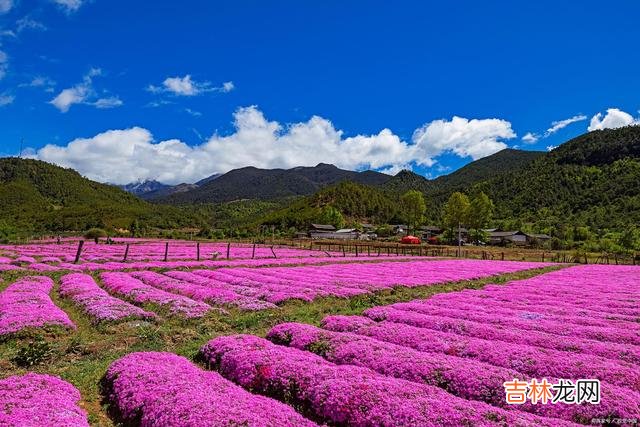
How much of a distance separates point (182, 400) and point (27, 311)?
47.8 ft

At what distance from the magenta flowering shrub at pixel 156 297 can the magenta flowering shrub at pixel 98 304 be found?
122 centimetres

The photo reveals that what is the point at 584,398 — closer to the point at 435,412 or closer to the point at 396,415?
the point at 435,412

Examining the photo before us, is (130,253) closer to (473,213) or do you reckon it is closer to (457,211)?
(457,211)

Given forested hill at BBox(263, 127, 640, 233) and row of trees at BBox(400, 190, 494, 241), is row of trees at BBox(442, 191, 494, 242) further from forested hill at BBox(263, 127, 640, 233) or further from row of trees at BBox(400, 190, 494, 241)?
forested hill at BBox(263, 127, 640, 233)

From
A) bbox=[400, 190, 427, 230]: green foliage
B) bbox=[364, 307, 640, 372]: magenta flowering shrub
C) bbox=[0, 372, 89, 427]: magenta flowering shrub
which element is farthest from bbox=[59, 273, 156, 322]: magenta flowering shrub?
bbox=[400, 190, 427, 230]: green foliage

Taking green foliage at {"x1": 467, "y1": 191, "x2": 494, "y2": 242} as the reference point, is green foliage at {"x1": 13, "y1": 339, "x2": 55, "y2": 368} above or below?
below

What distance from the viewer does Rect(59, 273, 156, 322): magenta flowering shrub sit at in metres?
19.2

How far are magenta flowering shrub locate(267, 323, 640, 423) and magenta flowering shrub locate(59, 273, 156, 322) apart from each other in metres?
8.91

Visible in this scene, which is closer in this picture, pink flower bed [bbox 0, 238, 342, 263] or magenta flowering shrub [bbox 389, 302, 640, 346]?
magenta flowering shrub [bbox 389, 302, 640, 346]

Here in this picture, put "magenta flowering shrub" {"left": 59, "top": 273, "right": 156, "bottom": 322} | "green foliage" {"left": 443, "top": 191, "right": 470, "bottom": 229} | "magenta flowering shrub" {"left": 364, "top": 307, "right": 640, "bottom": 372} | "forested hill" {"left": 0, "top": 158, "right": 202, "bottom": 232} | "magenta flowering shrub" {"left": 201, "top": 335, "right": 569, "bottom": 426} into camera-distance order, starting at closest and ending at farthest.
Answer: "magenta flowering shrub" {"left": 201, "top": 335, "right": 569, "bottom": 426}
"magenta flowering shrub" {"left": 364, "top": 307, "right": 640, "bottom": 372}
"magenta flowering shrub" {"left": 59, "top": 273, "right": 156, "bottom": 322}
"green foliage" {"left": 443, "top": 191, "right": 470, "bottom": 229}
"forested hill" {"left": 0, "top": 158, "right": 202, "bottom": 232}

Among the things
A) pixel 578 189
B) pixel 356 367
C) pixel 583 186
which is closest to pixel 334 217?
pixel 578 189

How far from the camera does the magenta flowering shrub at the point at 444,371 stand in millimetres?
8227

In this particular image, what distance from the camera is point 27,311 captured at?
18.7 meters

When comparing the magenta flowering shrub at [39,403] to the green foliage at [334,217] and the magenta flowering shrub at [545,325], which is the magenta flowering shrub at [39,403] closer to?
the magenta flowering shrub at [545,325]
